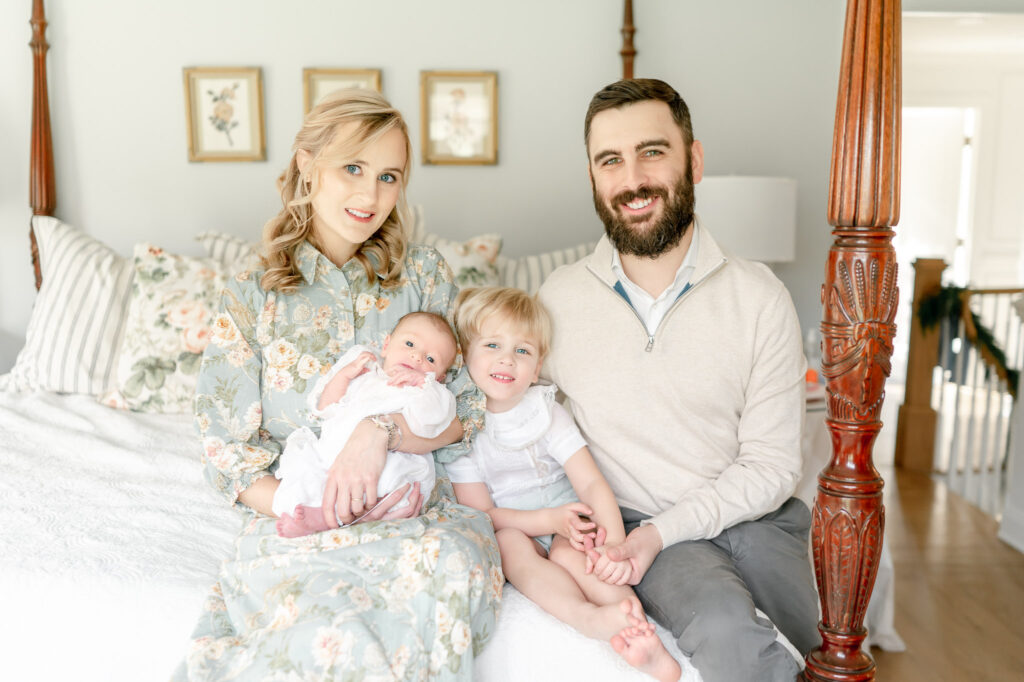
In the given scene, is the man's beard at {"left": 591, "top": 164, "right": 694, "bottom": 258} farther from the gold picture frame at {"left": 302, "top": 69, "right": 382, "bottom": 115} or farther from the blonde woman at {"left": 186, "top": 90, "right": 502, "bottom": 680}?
the gold picture frame at {"left": 302, "top": 69, "right": 382, "bottom": 115}

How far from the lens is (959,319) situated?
13.4ft

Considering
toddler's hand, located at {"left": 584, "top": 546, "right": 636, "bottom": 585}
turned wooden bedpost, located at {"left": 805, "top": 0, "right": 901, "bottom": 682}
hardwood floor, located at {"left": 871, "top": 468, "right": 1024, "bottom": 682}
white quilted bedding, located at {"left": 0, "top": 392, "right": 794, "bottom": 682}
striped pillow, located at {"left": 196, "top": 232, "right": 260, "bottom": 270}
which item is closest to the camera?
turned wooden bedpost, located at {"left": 805, "top": 0, "right": 901, "bottom": 682}

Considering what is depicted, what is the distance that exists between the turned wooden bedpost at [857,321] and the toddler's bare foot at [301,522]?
824 mm

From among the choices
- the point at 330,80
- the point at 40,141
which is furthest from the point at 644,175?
the point at 40,141

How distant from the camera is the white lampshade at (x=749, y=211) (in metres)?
2.92

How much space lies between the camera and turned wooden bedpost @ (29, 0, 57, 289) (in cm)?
307

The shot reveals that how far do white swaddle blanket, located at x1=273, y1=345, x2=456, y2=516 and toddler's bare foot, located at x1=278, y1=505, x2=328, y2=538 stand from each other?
0.02 m

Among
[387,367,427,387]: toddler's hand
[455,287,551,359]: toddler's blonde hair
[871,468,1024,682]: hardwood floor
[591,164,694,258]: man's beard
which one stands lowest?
[871,468,1024,682]: hardwood floor

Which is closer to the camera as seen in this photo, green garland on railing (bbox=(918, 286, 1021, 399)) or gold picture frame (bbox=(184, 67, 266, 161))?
gold picture frame (bbox=(184, 67, 266, 161))

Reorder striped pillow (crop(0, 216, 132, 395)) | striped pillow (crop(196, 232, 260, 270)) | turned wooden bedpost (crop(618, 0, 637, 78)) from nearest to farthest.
Result: striped pillow (crop(0, 216, 132, 395)), striped pillow (crop(196, 232, 260, 270)), turned wooden bedpost (crop(618, 0, 637, 78))

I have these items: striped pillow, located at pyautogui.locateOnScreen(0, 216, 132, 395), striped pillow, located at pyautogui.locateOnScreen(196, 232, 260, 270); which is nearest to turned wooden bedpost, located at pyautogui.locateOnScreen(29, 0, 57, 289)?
striped pillow, located at pyautogui.locateOnScreen(0, 216, 132, 395)

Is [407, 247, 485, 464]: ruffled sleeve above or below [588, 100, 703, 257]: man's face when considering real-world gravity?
below

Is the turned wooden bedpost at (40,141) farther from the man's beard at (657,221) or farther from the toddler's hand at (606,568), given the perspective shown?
the toddler's hand at (606,568)

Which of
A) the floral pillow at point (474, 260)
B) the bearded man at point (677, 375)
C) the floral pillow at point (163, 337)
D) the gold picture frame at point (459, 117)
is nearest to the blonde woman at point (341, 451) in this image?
the bearded man at point (677, 375)
